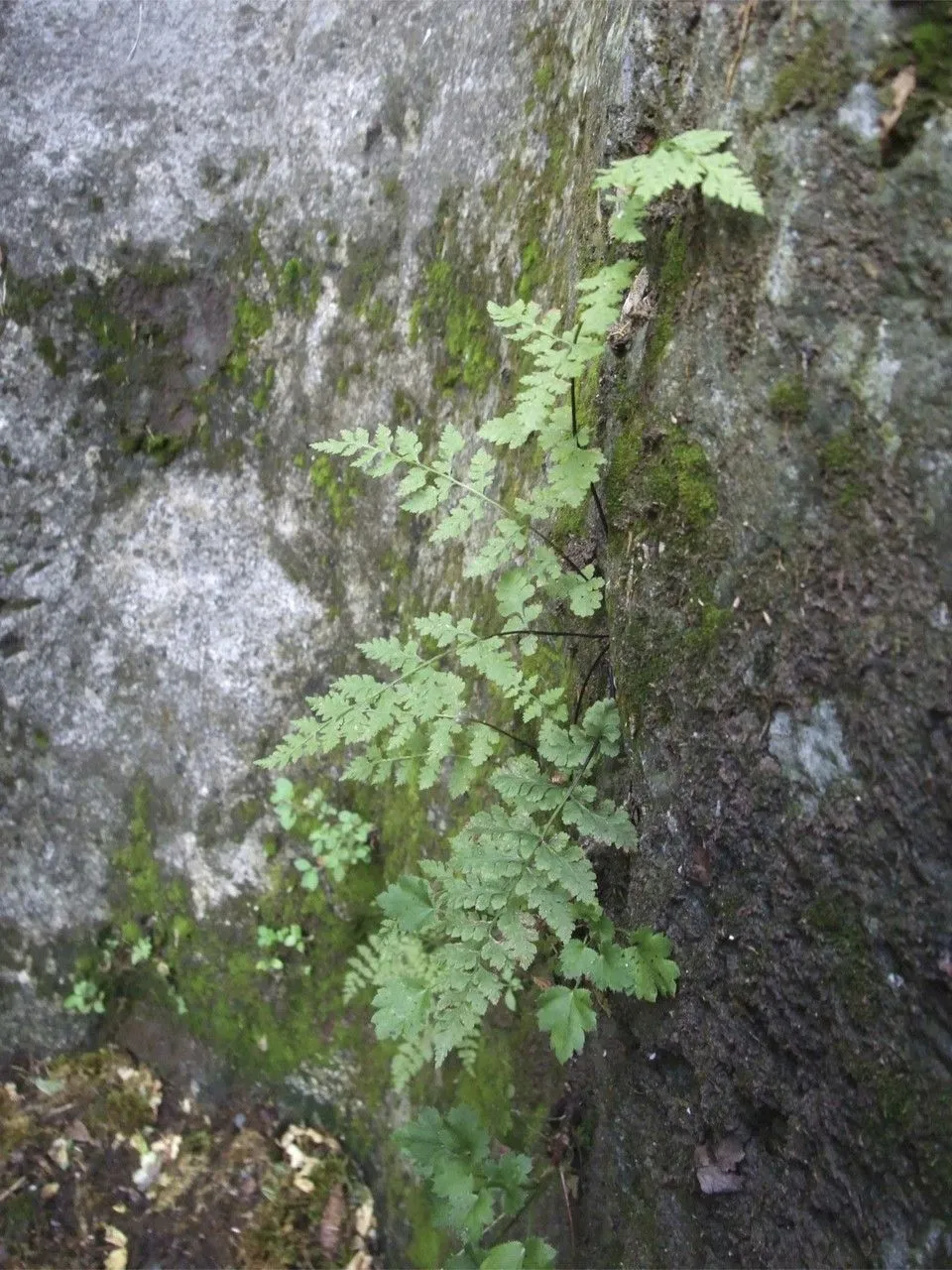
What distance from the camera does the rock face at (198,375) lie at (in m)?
3.57

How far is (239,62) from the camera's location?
3922 millimetres

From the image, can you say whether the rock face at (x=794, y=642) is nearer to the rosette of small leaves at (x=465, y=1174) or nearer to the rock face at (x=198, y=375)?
the rosette of small leaves at (x=465, y=1174)

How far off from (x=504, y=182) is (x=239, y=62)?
1.59 meters

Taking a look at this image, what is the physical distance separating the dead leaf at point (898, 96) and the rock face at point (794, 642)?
0.02 metres

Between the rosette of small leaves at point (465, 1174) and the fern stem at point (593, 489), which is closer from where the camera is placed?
the fern stem at point (593, 489)

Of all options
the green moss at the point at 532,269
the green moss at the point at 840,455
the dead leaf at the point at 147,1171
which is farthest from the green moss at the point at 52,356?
the dead leaf at the point at 147,1171

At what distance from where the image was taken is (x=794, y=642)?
1872 mm

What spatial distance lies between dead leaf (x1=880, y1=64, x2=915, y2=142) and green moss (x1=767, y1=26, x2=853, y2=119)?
9 cm

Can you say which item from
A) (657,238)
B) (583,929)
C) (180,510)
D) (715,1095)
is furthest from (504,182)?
(715,1095)

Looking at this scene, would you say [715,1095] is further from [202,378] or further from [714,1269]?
[202,378]

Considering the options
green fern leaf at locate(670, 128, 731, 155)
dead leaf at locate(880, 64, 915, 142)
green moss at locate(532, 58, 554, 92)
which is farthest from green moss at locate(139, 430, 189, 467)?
dead leaf at locate(880, 64, 915, 142)

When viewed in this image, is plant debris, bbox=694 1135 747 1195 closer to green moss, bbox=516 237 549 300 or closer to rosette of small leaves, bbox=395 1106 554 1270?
rosette of small leaves, bbox=395 1106 554 1270

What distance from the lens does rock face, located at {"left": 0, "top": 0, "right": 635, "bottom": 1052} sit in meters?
3.57

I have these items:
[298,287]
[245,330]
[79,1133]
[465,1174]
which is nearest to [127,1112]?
[79,1133]
